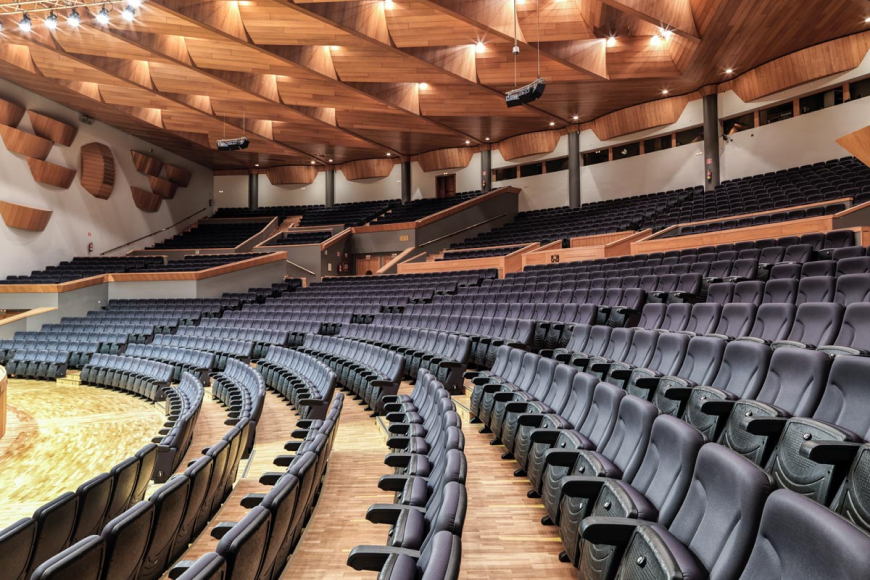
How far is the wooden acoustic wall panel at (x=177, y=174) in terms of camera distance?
7.86 meters

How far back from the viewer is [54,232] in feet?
20.0

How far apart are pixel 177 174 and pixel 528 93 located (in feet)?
19.2

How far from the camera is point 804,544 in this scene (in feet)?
1.35

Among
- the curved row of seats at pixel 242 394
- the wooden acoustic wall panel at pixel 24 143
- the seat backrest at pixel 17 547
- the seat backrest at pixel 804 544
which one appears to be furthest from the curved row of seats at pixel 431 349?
the wooden acoustic wall panel at pixel 24 143

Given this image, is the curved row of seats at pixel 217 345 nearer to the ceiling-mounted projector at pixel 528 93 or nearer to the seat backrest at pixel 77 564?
the ceiling-mounted projector at pixel 528 93

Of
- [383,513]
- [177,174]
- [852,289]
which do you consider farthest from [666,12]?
[177,174]

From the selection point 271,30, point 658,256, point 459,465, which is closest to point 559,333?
point 658,256

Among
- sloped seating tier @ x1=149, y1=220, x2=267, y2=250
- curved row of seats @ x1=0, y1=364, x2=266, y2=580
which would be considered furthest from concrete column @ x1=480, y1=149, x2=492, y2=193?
curved row of seats @ x1=0, y1=364, x2=266, y2=580

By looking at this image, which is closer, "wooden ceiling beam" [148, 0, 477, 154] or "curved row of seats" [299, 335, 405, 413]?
"curved row of seats" [299, 335, 405, 413]

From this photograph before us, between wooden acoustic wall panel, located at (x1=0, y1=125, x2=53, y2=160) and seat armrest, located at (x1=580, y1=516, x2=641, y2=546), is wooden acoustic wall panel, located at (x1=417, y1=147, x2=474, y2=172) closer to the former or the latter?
wooden acoustic wall panel, located at (x1=0, y1=125, x2=53, y2=160)

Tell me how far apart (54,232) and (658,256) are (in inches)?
237

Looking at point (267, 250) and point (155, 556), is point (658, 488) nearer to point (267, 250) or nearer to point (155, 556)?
point (155, 556)

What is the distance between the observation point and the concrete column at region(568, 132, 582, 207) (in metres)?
6.55

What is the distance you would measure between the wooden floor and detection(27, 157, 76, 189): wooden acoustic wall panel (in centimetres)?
317
